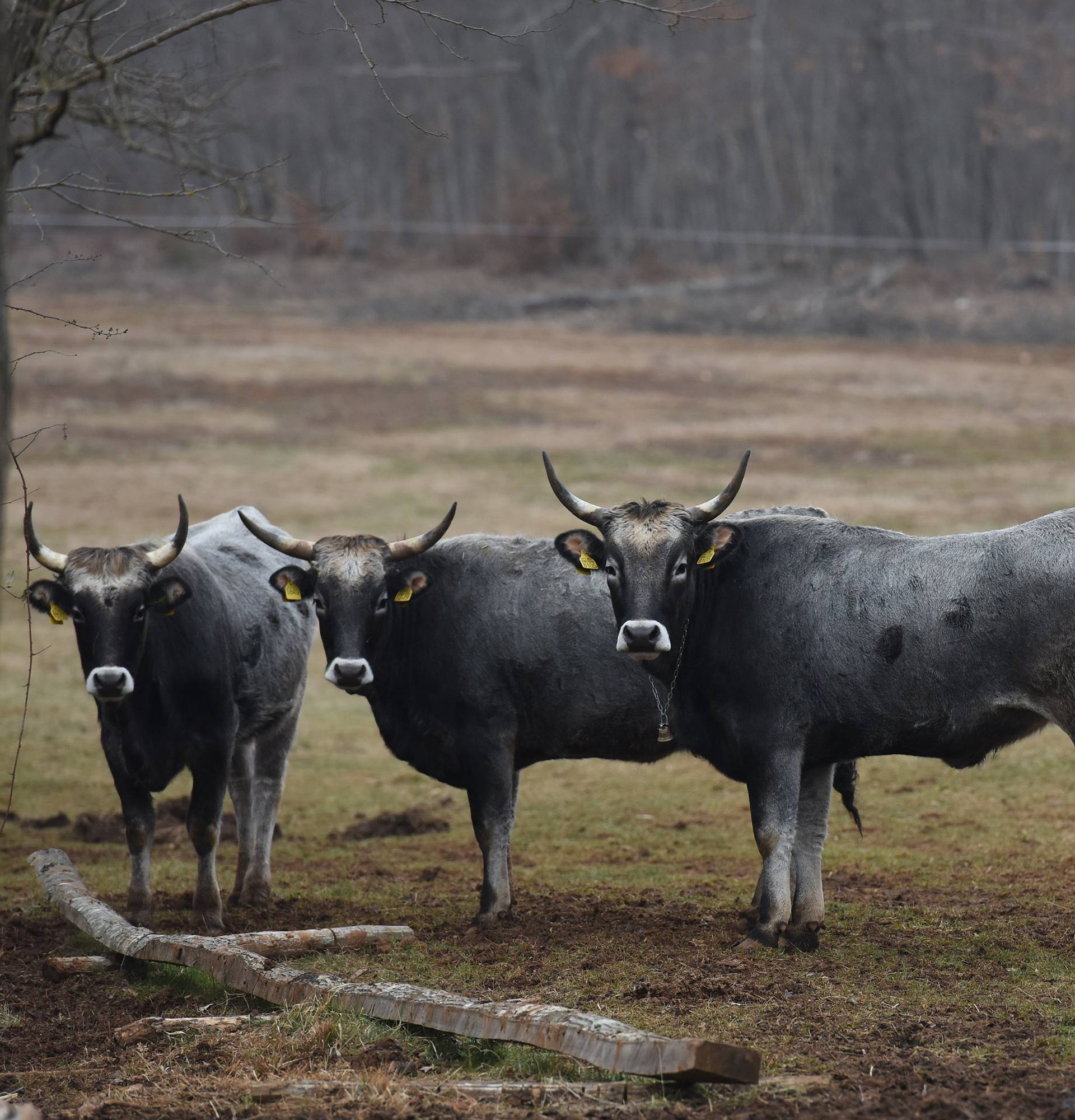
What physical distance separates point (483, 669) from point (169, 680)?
73.0 inches

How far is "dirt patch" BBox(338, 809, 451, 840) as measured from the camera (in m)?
12.3

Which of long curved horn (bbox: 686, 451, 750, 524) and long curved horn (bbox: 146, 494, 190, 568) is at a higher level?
long curved horn (bbox: 686, 451, 750, 524)

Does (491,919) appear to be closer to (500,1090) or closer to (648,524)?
(648,524)

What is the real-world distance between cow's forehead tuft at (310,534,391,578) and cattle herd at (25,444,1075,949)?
1 cm

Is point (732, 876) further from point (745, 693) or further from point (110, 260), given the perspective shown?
point (110, 260)

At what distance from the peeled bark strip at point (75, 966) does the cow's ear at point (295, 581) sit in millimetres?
2308

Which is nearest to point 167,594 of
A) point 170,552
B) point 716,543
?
point 170,552

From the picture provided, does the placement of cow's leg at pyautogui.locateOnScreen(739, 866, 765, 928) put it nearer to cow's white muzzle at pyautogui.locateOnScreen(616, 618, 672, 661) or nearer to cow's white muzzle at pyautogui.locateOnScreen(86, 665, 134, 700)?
cow's white muzzle at pyautogui.locateOnScreen(616, 618, 672, 661)

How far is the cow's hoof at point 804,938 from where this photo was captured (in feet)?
27.0

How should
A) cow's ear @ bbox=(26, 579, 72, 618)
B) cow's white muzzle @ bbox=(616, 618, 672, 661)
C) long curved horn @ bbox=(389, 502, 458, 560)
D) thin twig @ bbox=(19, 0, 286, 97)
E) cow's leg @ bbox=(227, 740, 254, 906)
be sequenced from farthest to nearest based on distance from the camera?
cow's leg @ bbox=(227, 740, 254, 906)
long curved horn @ bbox=(389, 502, 458, 560)
cow's ear @ bbox=(26, 579, 72, 618)
cow's white muzzle @ bbox=(616, 618, 672, 661)
thin twig @ bbox=(19, 0, 286, 97)

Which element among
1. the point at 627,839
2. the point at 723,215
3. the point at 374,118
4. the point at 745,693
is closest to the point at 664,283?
the point at 723,215

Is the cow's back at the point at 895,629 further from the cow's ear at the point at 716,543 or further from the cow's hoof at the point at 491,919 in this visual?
the cow's hoof at the point at 491,919

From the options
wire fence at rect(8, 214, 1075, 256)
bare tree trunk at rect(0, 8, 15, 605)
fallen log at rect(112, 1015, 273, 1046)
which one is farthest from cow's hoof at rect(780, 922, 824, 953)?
wire fence at rect(8, 214, 1075, 256)

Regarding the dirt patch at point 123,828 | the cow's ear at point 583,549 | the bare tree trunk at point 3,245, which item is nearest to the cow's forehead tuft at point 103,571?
the cow's ear at point 583,549
